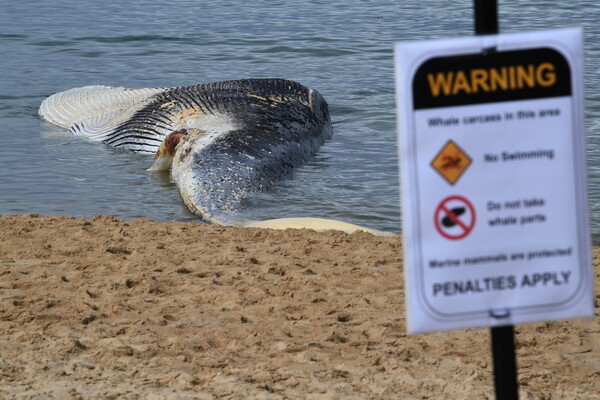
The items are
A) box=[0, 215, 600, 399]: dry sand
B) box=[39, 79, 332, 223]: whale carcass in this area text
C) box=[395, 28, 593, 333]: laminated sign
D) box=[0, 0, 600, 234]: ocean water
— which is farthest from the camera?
box=[0, 0, 600, 234]: ocean water

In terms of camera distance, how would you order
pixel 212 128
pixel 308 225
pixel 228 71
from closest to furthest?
pixel 308 225, pixel 212 128, pixel 228 71

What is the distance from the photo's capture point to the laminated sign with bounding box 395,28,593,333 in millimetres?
2533

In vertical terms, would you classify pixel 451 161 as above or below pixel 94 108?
above

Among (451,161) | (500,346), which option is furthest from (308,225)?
(451,161)

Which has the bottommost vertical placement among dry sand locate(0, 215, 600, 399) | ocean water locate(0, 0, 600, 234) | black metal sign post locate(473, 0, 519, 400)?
ocean water locate(0, 0, 600, 234)

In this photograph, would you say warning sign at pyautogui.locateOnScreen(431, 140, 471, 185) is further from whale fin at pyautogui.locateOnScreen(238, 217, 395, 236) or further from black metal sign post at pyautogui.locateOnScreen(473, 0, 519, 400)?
whale fin at pyautogui.locateOnScreen(238, 217, 395, 236)

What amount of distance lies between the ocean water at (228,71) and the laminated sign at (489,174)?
6.56 m

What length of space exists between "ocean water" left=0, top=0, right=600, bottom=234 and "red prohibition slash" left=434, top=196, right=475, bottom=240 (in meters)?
6.60

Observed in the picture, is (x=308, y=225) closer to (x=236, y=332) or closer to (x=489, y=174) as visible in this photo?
(x=236, y=332)

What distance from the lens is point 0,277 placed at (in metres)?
6.15

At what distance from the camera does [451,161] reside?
8.32 feet

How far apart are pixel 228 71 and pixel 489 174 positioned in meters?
15.4

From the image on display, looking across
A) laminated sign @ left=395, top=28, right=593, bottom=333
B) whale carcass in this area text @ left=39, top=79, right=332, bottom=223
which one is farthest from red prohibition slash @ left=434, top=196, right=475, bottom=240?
whale carcass in this area text @ left=39, top=79, right=332, bottom=223

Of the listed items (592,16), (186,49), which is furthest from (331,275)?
(592,16)
